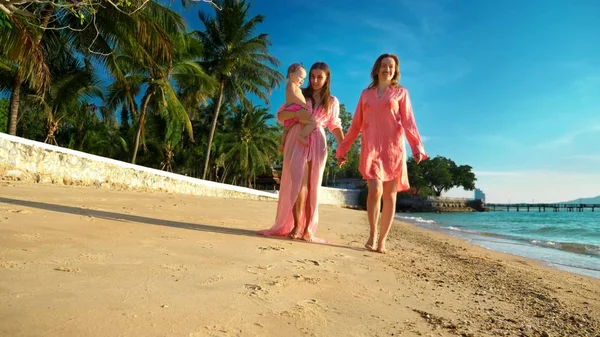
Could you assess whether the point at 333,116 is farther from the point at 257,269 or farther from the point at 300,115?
the point at 257,269

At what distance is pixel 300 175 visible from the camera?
12.5 feet

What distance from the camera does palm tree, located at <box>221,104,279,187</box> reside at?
95.1ft

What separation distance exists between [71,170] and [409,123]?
26.4ft

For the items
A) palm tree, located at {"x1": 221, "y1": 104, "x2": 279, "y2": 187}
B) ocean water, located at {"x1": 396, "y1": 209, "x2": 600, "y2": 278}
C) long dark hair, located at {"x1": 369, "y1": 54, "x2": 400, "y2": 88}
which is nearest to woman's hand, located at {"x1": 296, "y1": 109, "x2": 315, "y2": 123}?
long dark hair, located at {"x1": 369, "y1": 54, "x2": 400, "y2": 88}

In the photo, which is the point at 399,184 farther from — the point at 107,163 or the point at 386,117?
the point at 107,163

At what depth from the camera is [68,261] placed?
1.95m

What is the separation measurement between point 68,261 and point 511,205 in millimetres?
120658

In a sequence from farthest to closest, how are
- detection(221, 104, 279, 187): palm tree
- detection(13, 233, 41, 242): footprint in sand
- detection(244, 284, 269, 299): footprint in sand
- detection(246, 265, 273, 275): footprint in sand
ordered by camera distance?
detection(221, 104, 279, 187): palm tree < detection(13, 233, 41, 242): footprint in sand < detection(246, 265, 273, 275): footprint in sand < detection(244, 284, 269, 299): footprint in sand

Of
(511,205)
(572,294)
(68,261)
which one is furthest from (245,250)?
(511,205)

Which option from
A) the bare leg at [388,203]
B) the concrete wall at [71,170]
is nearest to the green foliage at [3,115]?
the concrete wall at [71,170]

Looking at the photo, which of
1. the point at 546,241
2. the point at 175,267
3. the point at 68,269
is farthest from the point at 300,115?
the point at 546,241

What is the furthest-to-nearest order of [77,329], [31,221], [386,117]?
[386,117]
[31,221]
[77,329]

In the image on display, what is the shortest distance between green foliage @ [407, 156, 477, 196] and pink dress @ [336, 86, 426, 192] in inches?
2237

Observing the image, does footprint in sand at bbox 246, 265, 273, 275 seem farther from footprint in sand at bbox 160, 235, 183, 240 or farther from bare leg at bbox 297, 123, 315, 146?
bare leg at bbox 297, 123, 315, 146
